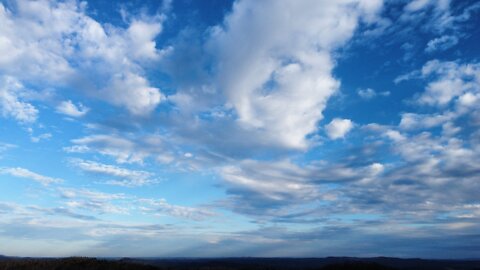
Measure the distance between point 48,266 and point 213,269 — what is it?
15.5 meters

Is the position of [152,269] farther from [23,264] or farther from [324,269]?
[324,269]

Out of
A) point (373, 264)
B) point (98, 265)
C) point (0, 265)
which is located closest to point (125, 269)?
point (98, 265)

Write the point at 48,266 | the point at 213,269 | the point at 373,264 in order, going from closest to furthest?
the point at 48,266, the point at 213,269, the point at 373,264

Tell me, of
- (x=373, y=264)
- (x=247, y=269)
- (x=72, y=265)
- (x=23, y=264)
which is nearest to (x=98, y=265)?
(x=72, y=265)

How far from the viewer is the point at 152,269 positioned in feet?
137

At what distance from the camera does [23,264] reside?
4106 cm

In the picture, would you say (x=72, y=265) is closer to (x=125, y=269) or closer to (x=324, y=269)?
(x=125, y=269)

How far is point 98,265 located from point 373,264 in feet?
93.4

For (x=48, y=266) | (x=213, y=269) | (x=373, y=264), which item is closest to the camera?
(x=48, y=266)

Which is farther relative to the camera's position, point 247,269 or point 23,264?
point 247,269

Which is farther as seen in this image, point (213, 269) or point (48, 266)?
point (213, 269)

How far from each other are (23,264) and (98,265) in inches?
304

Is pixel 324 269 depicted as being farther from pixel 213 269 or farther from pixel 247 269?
pixel 213 269

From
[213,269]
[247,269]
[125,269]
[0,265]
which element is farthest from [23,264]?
[247,269]
